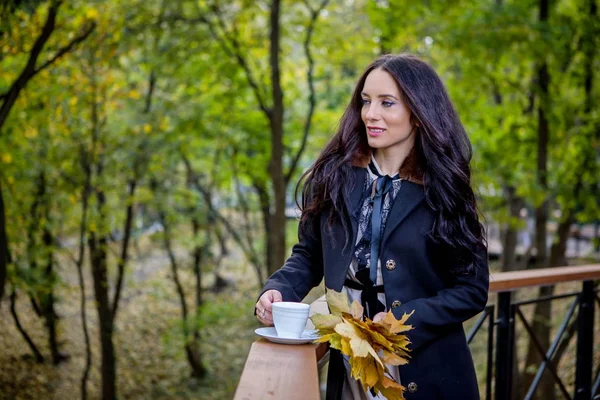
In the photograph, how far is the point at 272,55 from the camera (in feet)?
29.5

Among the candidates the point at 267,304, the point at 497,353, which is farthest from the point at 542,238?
the point at 267,304

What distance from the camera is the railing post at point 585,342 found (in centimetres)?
409

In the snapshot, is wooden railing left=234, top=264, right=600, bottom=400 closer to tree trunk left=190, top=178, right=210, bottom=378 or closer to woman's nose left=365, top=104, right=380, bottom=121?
woman's nose left=365, top=104, right=380, bottom=121

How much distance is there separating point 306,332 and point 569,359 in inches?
383

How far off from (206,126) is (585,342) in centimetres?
962

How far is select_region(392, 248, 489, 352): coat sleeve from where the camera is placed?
6.66 feet

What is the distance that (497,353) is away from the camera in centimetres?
357

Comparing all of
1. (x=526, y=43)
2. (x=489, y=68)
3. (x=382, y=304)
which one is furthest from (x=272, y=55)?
(x=382, y=304)

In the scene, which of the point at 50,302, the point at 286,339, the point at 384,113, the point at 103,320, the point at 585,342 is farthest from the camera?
the point at 50,302

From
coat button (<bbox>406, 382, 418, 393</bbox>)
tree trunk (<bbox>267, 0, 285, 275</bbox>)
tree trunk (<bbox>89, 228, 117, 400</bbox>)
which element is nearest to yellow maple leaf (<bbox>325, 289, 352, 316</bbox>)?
coat button (<bbox>406, 382, 418, 393</bbox>)

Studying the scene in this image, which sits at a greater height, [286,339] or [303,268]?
[303,268]

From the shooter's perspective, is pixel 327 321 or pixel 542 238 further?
pixel 542 238

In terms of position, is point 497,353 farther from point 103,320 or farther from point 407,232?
point 103,320

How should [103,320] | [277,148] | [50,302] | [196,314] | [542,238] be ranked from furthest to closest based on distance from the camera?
1. [196,314]
2. [50,302]
3. [103,320]
4. [277,148]
5. [542,238]
